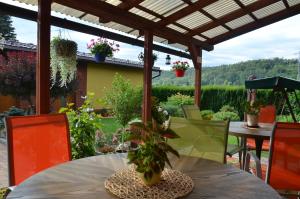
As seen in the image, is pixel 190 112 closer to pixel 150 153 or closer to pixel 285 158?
pixel 285 158

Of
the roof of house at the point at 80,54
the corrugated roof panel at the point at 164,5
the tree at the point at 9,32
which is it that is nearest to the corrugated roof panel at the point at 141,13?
the corrugated roof panel at the point at 164,5

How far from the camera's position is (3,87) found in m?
5.15

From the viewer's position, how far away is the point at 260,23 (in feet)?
22.2

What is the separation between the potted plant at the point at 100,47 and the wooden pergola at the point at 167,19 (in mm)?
331

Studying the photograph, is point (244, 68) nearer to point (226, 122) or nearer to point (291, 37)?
point (291, 37)

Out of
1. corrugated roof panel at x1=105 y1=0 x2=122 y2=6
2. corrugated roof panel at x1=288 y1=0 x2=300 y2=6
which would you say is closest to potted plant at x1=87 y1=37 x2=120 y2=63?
corrugated roof panel at x1=105 y1=0 x2=122 y2=6

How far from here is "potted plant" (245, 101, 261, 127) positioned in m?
3.62

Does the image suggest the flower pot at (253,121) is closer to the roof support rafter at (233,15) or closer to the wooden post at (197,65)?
the roof support rafter at (233,15)

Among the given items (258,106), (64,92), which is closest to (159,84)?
(64,92)

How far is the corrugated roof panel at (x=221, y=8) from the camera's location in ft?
17.9

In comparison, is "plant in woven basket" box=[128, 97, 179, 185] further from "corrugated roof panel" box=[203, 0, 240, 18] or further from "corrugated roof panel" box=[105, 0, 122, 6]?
"corrugated roof panel" box=[203, 0, 240, 18]

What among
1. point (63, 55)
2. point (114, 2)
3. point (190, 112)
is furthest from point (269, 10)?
point (63, 55)

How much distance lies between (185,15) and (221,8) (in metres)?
0.89

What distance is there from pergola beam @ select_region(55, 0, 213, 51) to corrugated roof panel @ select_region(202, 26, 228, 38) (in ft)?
2.97
